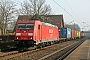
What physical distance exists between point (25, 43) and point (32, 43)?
835 millimetres

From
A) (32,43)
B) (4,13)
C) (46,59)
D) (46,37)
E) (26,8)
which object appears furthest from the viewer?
(26,8)

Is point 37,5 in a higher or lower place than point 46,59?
higher

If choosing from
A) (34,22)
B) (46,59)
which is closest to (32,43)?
(34,22)

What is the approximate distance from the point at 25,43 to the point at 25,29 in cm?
152

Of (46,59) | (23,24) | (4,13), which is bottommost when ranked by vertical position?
(46,59)

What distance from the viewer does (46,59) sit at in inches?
614

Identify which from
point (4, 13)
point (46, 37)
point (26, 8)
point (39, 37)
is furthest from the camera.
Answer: point (26, 8)

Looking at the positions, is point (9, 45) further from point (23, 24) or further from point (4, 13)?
point (4, 13)

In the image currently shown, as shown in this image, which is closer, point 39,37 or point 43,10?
point 39,37

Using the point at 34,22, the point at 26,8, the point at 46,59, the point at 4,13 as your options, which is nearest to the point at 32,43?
the point at 34,22

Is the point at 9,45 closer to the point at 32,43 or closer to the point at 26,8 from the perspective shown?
the point at 32,43

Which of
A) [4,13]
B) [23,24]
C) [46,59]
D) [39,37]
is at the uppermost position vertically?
[4,13]

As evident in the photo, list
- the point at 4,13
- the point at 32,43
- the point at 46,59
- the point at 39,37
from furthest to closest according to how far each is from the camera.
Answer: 1. the point at 4,13
2. the point at 39,37
3. the point at 32,43
4. the point at 46,59

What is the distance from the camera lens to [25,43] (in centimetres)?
2083
